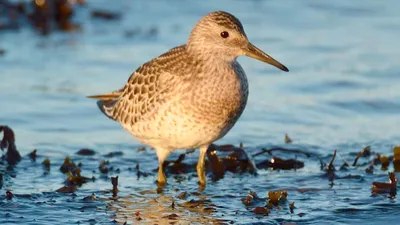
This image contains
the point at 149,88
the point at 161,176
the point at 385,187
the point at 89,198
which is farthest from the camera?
the point at 161,176

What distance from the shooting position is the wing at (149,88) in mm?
8602

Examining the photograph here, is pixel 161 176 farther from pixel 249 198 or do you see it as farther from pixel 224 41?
pixel 224 41

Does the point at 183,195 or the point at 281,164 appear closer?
the point at 183,195

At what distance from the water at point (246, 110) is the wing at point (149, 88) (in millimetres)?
626

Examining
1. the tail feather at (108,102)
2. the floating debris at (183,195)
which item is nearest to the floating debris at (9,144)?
the tail feather at (108,102)

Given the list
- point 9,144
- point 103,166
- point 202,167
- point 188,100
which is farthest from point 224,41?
point 9,144

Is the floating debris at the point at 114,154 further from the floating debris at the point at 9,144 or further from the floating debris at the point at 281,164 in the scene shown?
the floating debris at the point at 281,164

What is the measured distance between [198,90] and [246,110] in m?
3.08

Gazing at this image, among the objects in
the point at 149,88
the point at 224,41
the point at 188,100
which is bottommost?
the point at 188,100

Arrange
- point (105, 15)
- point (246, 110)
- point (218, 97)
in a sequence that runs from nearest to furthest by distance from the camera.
→ point (218, 97) → point (246, 110) → point (105, 15)

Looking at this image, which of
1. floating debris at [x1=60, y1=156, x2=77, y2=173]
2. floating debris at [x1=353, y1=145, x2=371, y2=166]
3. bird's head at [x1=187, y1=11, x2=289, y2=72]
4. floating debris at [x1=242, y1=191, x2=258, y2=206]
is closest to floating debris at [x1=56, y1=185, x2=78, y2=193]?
floating debris at [x1=60, y1=156, x2=77, y2=173]

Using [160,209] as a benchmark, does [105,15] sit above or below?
above

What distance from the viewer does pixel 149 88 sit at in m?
8.80

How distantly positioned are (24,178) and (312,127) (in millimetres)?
3576
